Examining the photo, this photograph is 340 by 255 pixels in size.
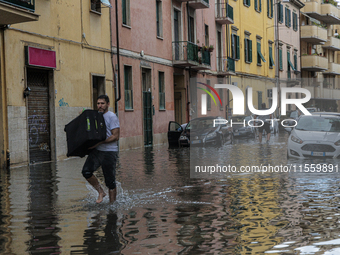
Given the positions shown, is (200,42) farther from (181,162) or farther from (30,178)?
(30,178)

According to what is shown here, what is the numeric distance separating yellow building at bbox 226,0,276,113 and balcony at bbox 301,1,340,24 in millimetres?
10857

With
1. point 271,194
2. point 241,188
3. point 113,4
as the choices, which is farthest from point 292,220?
point 113,4

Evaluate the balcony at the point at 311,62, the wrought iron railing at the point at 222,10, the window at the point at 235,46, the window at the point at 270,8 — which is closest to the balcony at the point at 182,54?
the wrought iron railing at the point at 222,10

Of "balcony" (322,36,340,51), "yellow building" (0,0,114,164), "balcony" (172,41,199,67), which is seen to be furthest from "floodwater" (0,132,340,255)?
"balcony" (322,36,340,51)

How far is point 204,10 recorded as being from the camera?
1379 inches

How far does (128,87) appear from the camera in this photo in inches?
1000

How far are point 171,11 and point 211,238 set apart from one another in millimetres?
24478

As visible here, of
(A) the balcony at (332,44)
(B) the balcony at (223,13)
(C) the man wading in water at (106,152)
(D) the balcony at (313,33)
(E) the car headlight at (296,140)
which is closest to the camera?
(C) the man wading in water at (106,152)

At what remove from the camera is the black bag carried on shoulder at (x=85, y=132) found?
29.1 ft

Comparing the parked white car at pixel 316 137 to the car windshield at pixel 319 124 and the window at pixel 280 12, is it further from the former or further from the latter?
the window at pixel 280 12

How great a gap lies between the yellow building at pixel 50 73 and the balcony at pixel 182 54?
300 inches

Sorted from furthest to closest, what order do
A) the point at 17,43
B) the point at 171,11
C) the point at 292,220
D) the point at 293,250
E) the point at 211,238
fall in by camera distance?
the point at 171,11
the point at 17,43
the point at 292,220
the point at 211,238
the point at 293,250

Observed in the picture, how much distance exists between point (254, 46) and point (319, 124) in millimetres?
28286

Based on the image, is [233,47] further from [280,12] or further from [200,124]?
[200,124]
